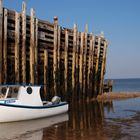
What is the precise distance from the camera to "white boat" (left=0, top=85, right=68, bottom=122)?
1585cm

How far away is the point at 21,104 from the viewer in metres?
16.8

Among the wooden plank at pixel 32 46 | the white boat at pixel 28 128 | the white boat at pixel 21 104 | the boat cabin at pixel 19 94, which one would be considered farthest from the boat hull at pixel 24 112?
the wooden plank at pixel 32 46

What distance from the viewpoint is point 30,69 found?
70.0ft

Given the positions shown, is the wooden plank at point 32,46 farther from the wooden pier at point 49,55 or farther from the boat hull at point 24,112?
the boat hull at point 24,112

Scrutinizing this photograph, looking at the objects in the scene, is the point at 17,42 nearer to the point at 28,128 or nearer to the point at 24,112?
the point at 24,112

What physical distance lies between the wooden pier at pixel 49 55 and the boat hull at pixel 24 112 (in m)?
2.73

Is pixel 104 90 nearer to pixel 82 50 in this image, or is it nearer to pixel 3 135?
pixel 82 50

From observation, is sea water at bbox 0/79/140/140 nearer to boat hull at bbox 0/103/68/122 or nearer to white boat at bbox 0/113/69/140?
white boat at bbox 0/113/69/140

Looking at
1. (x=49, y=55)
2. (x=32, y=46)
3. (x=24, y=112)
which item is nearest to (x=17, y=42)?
(x=32, y=46)

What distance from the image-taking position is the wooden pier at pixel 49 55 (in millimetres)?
19969

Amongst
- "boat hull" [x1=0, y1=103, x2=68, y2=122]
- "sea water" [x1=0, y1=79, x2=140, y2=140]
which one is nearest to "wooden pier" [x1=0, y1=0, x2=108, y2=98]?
"boat hull" [x1=0, y1=103, x2=68, y2=122]

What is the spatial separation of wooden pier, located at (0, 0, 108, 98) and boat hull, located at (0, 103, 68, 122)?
273cm

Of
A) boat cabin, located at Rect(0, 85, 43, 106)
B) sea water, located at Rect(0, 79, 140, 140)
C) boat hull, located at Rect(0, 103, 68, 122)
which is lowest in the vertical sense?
sea water, located at Rect(0, 79, 140, 140)

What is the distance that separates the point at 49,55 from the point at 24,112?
7.99m
